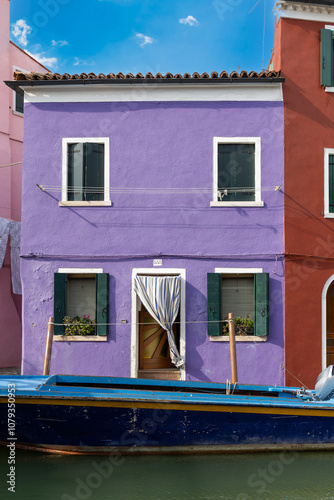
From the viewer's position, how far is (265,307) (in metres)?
10.4

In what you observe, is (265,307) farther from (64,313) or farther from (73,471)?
(73,471)

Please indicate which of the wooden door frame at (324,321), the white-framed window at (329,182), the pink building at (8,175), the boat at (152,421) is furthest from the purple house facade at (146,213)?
the pink building at (8,175)

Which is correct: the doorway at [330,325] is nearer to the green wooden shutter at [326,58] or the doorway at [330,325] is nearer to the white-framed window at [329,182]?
the white-framed window at [329,182]

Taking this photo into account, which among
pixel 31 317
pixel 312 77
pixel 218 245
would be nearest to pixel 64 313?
pixel 31 317

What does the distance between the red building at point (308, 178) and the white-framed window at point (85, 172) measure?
12.0ft

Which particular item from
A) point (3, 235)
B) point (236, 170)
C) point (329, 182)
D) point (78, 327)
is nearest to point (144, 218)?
point (236, 170)

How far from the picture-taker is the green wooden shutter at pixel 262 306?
10.4 metres

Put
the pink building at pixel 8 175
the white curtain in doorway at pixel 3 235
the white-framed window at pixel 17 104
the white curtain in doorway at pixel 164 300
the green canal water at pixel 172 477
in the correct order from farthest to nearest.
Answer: the white-framed window at pixel 17 104, the pink building at pixel 8 175, the white curtain in doorway at pixel 3 235, the white curtain in doorway at pixel 164 300, the green canal water at pixel 172 477

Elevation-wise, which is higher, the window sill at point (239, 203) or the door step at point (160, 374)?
the window sill at point (239, 203)

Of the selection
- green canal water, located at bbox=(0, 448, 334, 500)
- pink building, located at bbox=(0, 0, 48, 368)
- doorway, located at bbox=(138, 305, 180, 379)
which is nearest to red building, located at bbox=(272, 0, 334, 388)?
doorway, located at bbox=(138, 305, 180, 379)

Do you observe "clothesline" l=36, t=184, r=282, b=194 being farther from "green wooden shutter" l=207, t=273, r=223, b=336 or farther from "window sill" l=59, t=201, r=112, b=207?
"green wooden shutter" l=207, t=273, r=223, b=336

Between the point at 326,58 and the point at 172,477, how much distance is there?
8428 mm

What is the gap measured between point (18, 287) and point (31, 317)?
319cm

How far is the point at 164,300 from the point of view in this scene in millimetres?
10430
